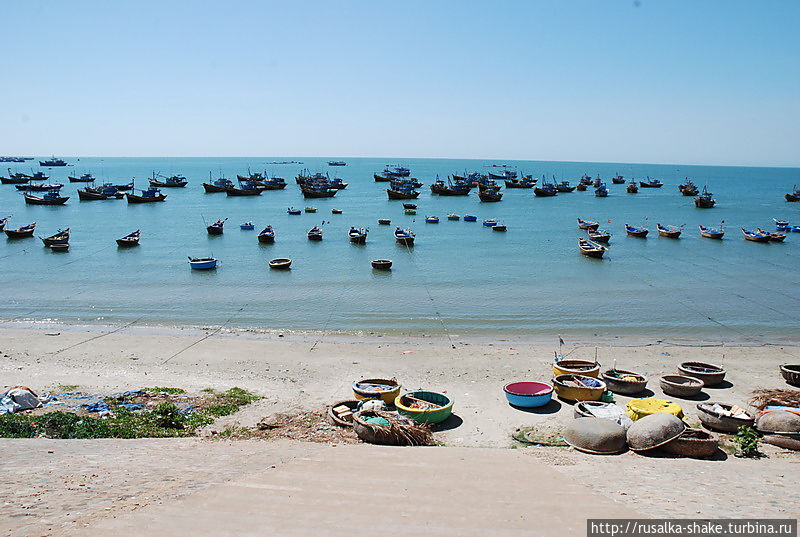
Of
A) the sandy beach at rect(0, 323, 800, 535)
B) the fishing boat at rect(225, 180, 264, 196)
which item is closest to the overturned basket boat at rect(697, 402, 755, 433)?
the sandy beach at rect(0, 323, 800, 535)

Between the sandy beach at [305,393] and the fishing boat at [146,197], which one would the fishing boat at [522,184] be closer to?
the fishing boat at [146,197]

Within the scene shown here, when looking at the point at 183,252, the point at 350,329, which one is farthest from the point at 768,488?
the point at 183,252

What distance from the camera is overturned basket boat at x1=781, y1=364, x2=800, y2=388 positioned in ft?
58.2

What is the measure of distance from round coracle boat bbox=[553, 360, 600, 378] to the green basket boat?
4788 millimetres

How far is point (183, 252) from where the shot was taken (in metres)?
46.6

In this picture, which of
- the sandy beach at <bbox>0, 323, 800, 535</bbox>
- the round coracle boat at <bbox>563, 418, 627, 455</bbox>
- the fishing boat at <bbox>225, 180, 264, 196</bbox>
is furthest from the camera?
the fishing boat at <bbox>225, 180, 264, 196</bbox>

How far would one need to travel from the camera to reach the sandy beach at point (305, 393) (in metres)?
8.72

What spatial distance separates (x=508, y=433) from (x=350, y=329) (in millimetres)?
12444

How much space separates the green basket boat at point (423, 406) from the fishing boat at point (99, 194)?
89.4 metres

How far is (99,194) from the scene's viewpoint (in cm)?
8975

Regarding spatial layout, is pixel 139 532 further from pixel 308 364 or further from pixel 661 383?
pixel 661 383

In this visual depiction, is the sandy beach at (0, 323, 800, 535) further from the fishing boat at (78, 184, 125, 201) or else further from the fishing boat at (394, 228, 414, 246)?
the fishing boat at (78, 184, 125, 201)

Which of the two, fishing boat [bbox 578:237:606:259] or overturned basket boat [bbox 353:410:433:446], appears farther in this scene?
fishing boat [bbox 578:237:606:259]

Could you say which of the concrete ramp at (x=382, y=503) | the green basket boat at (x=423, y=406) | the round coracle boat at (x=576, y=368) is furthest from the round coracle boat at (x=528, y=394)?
the concrete ramp at (x=382, y=503)
